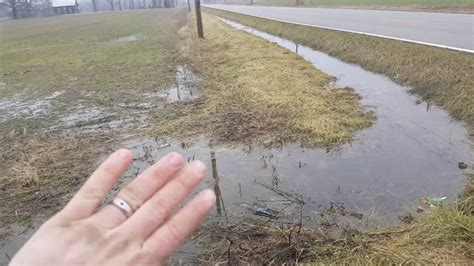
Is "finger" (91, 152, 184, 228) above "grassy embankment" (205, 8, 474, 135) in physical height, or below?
above

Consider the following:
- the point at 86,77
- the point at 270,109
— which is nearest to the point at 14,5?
the point at 86,77

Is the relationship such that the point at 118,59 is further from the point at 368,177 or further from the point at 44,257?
the point at 44,257

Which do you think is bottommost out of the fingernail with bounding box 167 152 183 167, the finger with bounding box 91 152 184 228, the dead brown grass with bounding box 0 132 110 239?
the dead brown grass with bounding box 0 132 110 239

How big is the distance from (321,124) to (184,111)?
2951mm

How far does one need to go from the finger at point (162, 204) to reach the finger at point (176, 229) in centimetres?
3

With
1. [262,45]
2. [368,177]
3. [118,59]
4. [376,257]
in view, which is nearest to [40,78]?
[118,59]

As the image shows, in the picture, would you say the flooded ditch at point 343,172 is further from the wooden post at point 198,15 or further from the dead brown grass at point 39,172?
the wooden post at point 198,15

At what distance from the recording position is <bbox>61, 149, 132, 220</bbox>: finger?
1.53 meters

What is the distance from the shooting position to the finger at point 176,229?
1457 millimetres

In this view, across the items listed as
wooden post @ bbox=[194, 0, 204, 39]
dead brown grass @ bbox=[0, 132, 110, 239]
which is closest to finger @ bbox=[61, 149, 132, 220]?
dead brown grass @ bbox=[0, 132, 110, 239]

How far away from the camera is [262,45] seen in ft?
58.5

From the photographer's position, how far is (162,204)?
4.98 ft

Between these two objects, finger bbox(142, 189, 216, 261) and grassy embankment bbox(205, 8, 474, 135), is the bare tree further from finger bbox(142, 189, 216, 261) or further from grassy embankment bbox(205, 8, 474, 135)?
finger bbox(142, 189, 216, 261)

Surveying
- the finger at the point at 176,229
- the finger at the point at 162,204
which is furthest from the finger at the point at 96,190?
the finger at the point at 176,229
